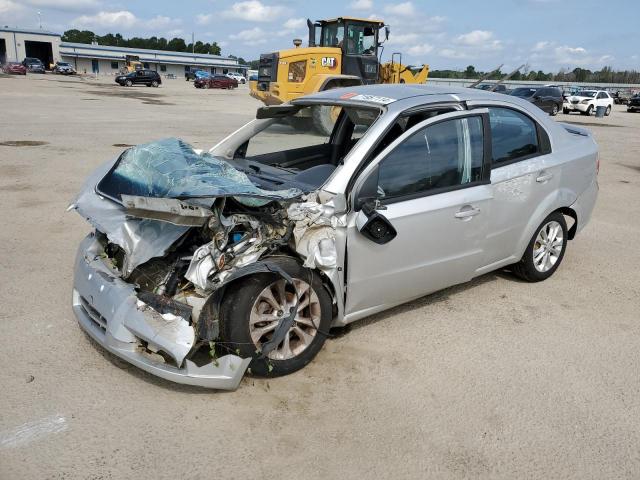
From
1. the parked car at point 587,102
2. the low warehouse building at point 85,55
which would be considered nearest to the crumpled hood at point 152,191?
the parked car at point 587,102

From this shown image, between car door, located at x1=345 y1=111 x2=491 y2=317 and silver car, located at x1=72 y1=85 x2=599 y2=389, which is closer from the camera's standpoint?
silver car, located at x1=72 y1=85 x2=599 y2=389

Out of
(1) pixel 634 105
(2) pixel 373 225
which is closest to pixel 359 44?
(2) pixel 373 225

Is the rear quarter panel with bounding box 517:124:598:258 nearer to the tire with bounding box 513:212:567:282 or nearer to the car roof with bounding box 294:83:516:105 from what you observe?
the tire with bounding box 513:212:567:282

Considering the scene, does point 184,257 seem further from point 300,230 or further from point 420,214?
point 420,214

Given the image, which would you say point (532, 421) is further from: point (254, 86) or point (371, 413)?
point (254, 86)

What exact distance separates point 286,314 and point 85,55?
3698 inches

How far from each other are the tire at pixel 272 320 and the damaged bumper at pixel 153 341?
0.16 m

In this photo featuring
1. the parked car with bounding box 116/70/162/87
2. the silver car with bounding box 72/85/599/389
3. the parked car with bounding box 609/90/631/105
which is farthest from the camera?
the parked car with bounding box 609/90/631/105

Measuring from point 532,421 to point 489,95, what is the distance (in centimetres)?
275

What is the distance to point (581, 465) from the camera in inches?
107

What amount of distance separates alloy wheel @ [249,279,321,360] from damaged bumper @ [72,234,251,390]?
28 cm

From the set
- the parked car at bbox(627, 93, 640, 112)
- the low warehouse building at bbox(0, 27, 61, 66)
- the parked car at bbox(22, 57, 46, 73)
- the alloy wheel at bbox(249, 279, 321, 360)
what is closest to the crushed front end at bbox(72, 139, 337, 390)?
the alloy wheel at bbox(249, 279, 321, 360)

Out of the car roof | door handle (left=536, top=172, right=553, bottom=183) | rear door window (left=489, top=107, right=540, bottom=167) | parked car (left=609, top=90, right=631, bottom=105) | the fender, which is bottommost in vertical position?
the fender

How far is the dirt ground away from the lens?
8.80ft
